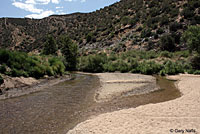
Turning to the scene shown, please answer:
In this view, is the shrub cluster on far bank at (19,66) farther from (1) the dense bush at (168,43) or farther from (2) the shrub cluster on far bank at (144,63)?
(1) the dense bush at (168,43)

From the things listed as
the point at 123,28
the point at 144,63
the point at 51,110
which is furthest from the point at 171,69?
the point at 123,28

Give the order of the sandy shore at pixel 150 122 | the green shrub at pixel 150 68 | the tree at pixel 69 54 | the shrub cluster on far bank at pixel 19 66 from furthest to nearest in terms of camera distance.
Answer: the tree at pixel 69 54
the green shrub at pixel 150 68
the shrub cluster on far bank at pixel 19 66
the sandy shore at pixel 150 122

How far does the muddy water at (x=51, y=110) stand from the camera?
28.3ft

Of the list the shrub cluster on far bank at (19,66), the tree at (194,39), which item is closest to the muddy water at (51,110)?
the shrub cluster on far bank at (19,66)

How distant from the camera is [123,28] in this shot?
5772 cm

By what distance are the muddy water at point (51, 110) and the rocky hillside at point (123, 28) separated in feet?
103

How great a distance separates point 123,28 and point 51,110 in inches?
1986

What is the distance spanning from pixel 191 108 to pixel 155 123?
3308 millimetres

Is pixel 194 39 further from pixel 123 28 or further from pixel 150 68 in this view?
pixel 123 28

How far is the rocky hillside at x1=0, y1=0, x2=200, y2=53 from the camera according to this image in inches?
1785

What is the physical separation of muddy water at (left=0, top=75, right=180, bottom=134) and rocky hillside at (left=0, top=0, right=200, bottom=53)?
31448 mm

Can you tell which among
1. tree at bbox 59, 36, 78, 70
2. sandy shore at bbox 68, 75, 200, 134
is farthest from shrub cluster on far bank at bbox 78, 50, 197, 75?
sandy shore at bbox 68, 75, 200, 134

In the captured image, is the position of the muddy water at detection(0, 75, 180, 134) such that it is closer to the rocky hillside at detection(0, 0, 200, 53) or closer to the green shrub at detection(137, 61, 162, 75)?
the green shrub at detection(137, 61, 162, 75)

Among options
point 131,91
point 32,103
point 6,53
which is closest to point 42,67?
point 6,53
